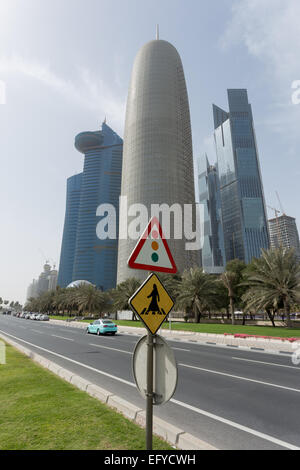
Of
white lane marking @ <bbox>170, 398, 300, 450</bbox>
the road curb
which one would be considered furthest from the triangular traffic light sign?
white lane marking @ <bbox>170, 398, 300, 450</bbox>

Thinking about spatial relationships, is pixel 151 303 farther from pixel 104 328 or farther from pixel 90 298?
pixel 90 298

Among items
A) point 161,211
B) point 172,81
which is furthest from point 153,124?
point 161,211

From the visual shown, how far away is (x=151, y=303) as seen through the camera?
2945 millimetres

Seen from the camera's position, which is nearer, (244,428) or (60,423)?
(60,423)

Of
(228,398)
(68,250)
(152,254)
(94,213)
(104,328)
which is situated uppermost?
(94,213)

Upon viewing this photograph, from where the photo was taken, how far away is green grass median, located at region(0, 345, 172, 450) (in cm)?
363

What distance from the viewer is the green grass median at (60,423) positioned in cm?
363

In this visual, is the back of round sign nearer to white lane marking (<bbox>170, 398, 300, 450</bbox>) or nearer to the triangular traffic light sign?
the triangular traffic light sign

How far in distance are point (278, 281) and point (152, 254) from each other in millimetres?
27920

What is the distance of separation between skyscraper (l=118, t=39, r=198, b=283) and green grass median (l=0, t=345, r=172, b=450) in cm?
9275

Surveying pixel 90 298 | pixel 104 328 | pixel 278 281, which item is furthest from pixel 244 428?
pixel 90 298

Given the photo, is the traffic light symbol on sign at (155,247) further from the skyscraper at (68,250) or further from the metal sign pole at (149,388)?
the skyscraper at (68,250)
